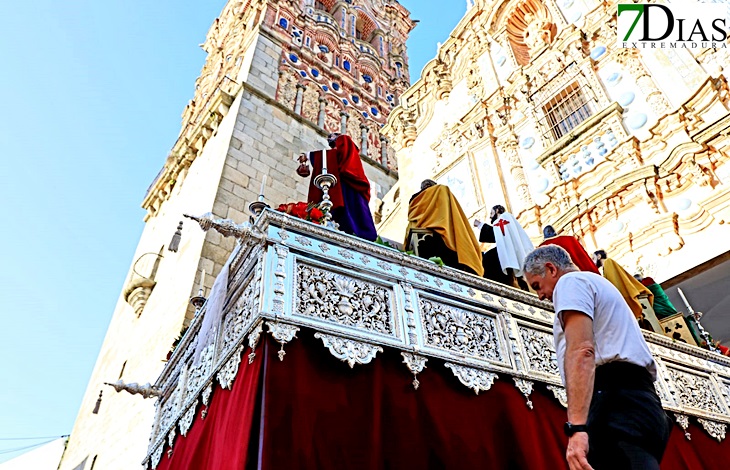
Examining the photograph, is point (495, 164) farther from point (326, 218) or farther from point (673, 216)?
point (326, 218)

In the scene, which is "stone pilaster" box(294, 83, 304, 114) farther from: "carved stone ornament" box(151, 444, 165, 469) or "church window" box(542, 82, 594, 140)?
"carved stone ornament" box(151, 444, 165, 469)

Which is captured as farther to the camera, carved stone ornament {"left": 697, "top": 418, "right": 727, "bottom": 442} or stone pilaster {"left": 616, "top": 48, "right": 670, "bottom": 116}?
stone pilaster {"left": 616, "top": 48, "right": 670, "bottom": 116}

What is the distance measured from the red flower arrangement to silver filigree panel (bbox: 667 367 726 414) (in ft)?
13.5

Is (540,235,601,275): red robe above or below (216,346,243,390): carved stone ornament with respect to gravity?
above

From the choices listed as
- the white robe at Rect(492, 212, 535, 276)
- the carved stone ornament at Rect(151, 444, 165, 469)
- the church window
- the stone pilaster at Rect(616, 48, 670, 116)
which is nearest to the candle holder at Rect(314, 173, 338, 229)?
the white robe at Rect(492, 212, 535, 276)

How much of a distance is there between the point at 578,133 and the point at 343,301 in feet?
27.6

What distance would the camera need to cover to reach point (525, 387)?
411 cm

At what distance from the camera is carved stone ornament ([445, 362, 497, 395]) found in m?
3.85

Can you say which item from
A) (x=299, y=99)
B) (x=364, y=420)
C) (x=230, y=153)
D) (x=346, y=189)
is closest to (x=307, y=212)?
(x=346, y=189)

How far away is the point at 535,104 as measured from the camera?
12141mm

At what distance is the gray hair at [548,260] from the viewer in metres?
2.67

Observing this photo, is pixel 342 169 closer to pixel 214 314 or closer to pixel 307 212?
pixel 307 212

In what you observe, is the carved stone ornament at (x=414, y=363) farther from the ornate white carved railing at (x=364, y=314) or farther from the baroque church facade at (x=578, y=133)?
the baroque church facade at (x=578, y=133)

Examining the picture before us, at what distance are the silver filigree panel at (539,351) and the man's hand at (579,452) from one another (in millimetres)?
2364
